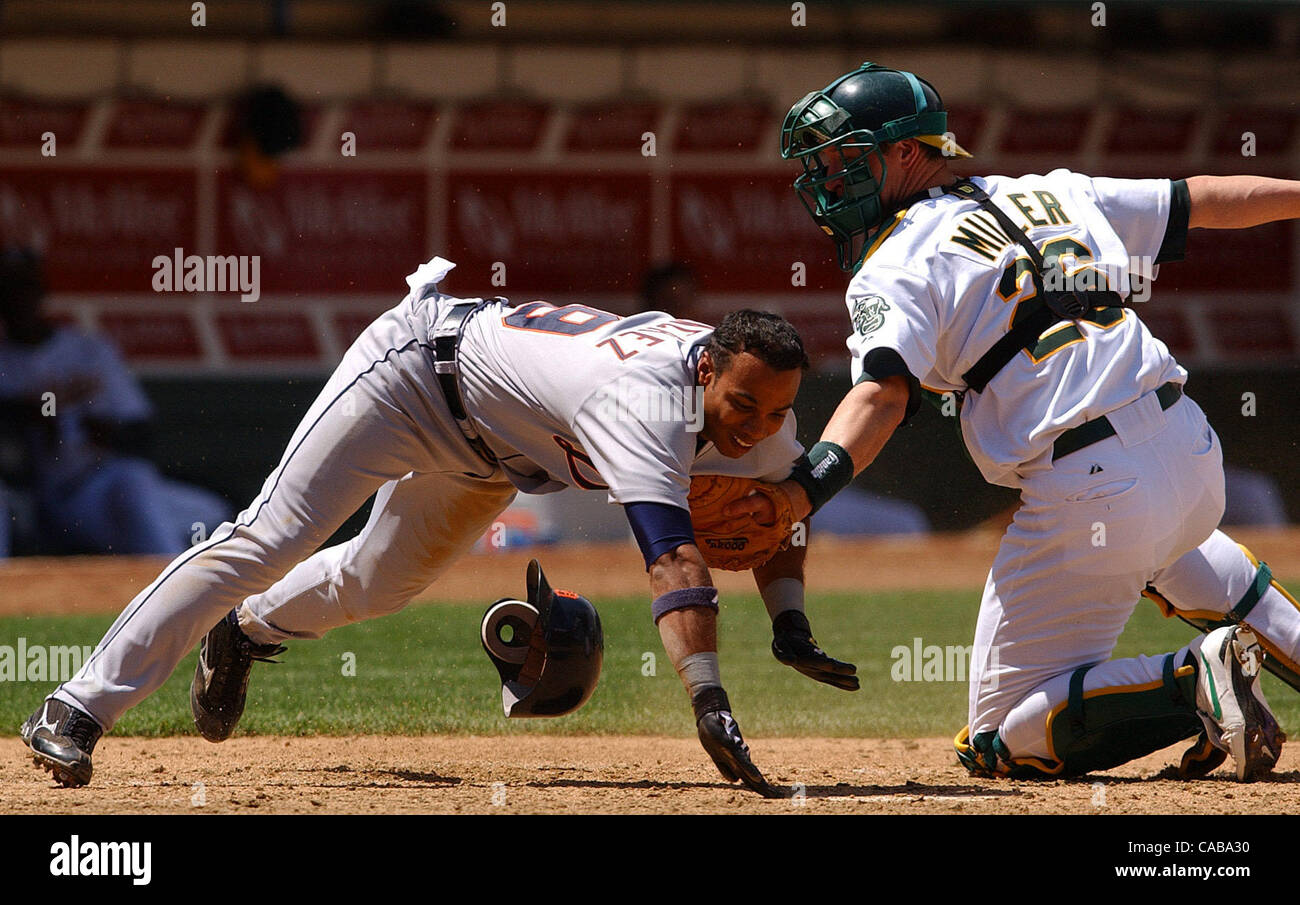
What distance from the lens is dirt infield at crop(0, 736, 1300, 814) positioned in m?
3.82

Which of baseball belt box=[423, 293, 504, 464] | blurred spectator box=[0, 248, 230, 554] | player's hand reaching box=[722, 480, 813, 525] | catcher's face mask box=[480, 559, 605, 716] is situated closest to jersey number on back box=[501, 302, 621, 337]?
baseball belt box=[423, 293, 504, 464]

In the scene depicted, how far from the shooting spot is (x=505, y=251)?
43.3ft

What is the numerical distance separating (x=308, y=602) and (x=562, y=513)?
6.99 meters

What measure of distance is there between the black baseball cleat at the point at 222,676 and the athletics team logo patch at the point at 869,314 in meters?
2.11

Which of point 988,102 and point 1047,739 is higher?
point 988,102

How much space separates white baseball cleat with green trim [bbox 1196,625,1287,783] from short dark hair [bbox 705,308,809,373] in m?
1.28

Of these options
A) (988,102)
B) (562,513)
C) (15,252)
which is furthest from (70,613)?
(988,102)

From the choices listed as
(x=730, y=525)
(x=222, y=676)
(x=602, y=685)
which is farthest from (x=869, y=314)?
(x=602, y=685)

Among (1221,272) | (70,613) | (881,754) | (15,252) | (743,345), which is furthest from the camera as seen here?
(1221,272)

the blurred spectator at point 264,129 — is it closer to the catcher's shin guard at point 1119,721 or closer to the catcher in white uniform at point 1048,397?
the catcher in white uniform at point 1048,397

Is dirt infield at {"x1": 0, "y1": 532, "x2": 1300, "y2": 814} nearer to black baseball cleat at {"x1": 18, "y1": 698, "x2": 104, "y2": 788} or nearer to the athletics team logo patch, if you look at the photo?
black baseball cleat at {"x1": 18, "y1": 698, "x2": 104, "y2": 788}

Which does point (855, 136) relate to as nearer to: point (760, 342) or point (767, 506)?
point (760, 342)

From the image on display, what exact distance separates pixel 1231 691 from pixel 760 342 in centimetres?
150
